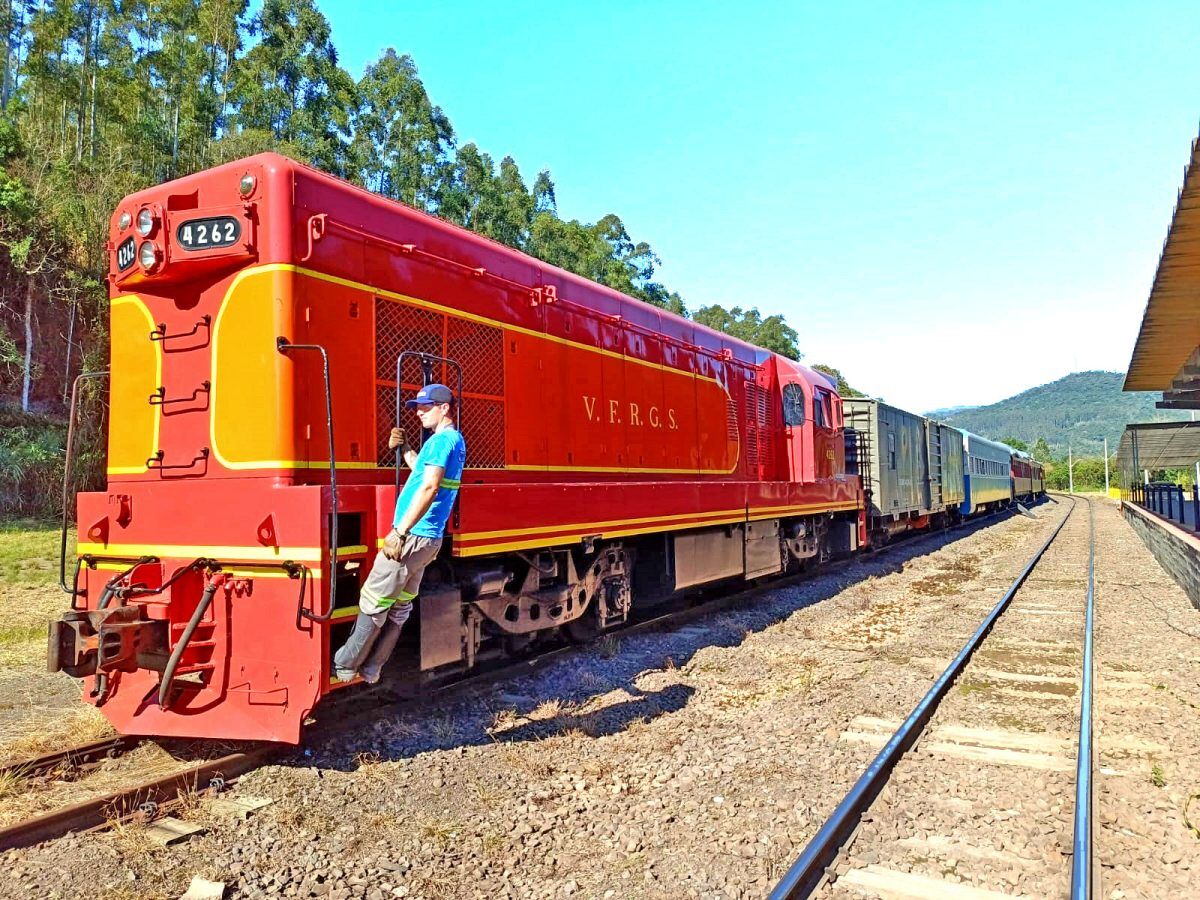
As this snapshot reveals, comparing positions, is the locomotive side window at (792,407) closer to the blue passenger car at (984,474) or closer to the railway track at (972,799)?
the railway track at (972,799)

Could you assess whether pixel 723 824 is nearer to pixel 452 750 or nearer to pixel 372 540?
pixel 452 750

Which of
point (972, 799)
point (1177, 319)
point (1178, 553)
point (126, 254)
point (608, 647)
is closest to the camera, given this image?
point (972, 799)

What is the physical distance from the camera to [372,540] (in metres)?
4.17

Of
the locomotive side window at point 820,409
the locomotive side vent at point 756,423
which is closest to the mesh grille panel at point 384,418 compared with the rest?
the locomotive side vent at point 756,423

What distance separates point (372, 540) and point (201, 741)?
1.52m

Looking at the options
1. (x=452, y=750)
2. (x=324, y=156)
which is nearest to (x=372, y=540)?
(x=452, y=750)

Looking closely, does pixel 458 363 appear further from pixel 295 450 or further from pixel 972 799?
pixel 972 799

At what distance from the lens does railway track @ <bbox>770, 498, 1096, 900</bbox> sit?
9.73 feet

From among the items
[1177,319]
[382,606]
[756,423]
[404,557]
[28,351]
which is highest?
[28,351]

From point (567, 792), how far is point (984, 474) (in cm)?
2786

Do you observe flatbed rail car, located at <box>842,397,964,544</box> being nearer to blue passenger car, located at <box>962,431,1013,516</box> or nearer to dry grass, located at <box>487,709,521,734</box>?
blue passenger car, located at <box>962,431,1013,516</box>

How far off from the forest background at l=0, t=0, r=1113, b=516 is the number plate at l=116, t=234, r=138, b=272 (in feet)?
37.8

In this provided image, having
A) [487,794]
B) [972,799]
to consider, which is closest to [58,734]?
[487,794]

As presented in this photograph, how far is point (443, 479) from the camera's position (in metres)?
4.06
